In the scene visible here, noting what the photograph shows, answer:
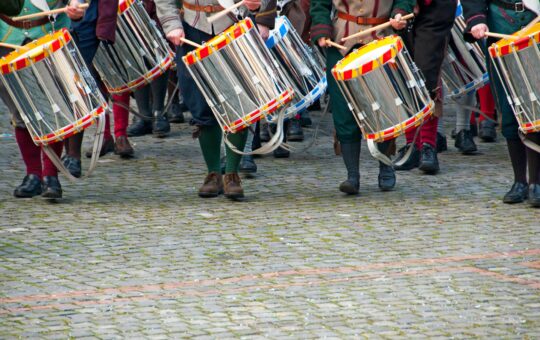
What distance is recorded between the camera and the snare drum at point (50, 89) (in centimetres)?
796

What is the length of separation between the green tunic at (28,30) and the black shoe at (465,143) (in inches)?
132

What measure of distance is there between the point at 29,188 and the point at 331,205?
1991 mm

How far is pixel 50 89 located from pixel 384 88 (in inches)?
79.6

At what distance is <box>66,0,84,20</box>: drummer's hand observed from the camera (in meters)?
8.26

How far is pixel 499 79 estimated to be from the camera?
8023 mm

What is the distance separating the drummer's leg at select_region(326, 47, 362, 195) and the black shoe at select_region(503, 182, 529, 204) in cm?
99

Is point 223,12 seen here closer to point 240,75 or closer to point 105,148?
point 240,75

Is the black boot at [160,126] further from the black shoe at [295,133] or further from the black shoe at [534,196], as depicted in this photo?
the black shoe at [534,196]

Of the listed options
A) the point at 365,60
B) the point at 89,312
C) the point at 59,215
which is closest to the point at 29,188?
the point at 59,215

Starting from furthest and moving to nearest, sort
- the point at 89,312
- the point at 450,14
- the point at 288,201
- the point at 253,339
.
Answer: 1. the point at 450,14
2. the point at 288,201
3. the point at 89,312
4. the point at 253,339

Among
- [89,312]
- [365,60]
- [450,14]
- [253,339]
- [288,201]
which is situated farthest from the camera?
[450,14]

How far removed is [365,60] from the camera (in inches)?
313

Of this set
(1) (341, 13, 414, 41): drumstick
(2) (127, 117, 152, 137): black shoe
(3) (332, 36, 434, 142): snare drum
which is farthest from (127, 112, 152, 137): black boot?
(3) (332, 36, 434, 142): snare drum

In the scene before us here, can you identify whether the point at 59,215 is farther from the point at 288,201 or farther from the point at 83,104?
the point at 288,201
